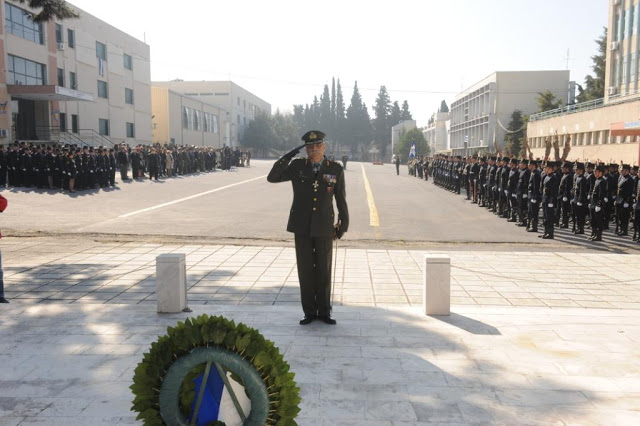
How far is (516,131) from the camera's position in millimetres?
66188

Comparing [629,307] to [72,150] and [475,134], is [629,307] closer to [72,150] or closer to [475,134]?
[72,150]

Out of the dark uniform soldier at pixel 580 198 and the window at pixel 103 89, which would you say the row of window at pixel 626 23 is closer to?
the dark uniform soldier at pixel 580 198

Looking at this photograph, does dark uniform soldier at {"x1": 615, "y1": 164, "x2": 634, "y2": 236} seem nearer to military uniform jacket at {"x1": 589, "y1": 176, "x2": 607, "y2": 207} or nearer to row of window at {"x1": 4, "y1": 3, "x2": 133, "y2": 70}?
military uniform jacket at {"x1": 589, "y1": 176, "x2": 607, "y2": 207}

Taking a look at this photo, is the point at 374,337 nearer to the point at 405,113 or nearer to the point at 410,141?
the point at 410,141

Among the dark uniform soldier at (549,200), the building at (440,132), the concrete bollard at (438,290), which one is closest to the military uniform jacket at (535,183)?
the dark uniform soldier at (549,200)

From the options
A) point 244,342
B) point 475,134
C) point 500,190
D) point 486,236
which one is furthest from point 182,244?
point 475,134

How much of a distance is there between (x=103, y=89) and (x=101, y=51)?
10.2ft

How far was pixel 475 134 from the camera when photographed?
83250 mm

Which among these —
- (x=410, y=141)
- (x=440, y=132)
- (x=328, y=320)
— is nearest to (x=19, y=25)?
(x=328, y=320)

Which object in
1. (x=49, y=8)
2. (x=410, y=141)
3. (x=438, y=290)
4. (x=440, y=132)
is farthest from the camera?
(x=440, y=132)

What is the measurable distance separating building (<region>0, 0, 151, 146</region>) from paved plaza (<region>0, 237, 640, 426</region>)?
2574 cm

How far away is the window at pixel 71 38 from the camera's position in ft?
132

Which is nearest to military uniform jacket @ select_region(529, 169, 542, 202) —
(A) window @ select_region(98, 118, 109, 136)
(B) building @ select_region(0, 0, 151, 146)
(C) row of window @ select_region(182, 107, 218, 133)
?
(B) building @ select_region(0, 0, 151, 146)

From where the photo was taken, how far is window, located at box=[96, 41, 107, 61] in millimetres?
Result: 45344
